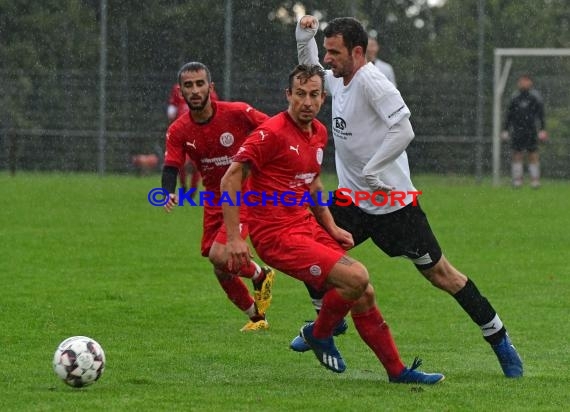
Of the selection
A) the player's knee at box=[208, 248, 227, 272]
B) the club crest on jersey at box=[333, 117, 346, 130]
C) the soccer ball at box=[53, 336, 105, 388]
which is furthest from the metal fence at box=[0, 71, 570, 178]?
the soccer ball at box=[53, 336, 105, 388]

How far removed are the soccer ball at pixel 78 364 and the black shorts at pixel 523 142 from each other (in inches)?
726

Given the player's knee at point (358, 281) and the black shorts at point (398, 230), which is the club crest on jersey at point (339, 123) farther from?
→ the player's knee at point (358, 281)

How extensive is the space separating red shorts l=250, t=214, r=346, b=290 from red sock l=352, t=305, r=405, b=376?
0.32 meters

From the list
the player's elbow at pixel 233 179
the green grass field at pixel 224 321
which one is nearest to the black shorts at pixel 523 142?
the green grass field at pixel 224 321

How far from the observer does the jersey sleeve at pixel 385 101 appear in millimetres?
7441

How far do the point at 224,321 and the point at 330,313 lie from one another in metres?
2.66

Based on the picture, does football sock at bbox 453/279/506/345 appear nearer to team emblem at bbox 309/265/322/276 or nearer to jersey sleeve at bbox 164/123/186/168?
team emblem at bbox 309/265/322/276

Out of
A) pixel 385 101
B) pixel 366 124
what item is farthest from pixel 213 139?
pixel 385 101

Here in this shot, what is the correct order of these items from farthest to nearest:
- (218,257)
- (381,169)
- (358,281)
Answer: (218,257), (381,169), (358,281)

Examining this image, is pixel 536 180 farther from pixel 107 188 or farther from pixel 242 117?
pixel 242 117

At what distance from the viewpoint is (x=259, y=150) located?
706 cm

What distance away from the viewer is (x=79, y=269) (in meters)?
12.7

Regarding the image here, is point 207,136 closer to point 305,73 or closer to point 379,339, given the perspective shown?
point 305,73

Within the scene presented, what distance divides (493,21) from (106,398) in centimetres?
2091
